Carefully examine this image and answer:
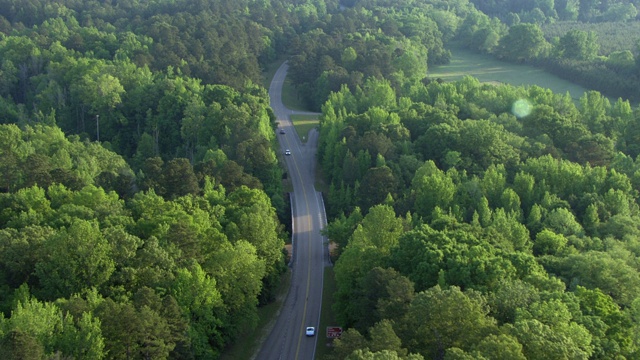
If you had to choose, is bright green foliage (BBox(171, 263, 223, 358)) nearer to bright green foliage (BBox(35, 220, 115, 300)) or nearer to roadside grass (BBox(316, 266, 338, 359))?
bright green foliage (BBox(35, 220, 115, 300))

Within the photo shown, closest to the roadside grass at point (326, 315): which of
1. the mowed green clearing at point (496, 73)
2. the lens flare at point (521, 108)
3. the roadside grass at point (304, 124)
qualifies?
the lens flare at point (521, 108)

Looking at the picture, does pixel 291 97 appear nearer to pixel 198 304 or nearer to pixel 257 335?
pixel 257 335

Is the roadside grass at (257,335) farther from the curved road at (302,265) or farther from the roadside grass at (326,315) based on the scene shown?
Result: the roadside grass at (326,315)

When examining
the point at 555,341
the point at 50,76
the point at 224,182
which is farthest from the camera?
the point at 50,76

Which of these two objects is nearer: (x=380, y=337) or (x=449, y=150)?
(x=380, y=337)

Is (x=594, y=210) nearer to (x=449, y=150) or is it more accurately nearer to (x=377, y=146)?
(x=449, y=150)

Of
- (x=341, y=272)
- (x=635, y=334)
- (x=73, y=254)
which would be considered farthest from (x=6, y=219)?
(x=635, y=334)

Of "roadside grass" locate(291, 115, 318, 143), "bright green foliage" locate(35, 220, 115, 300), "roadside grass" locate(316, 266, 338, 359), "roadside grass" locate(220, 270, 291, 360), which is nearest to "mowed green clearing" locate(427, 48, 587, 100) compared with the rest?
"roadside grass" locate(291, 115, 318, 143)
